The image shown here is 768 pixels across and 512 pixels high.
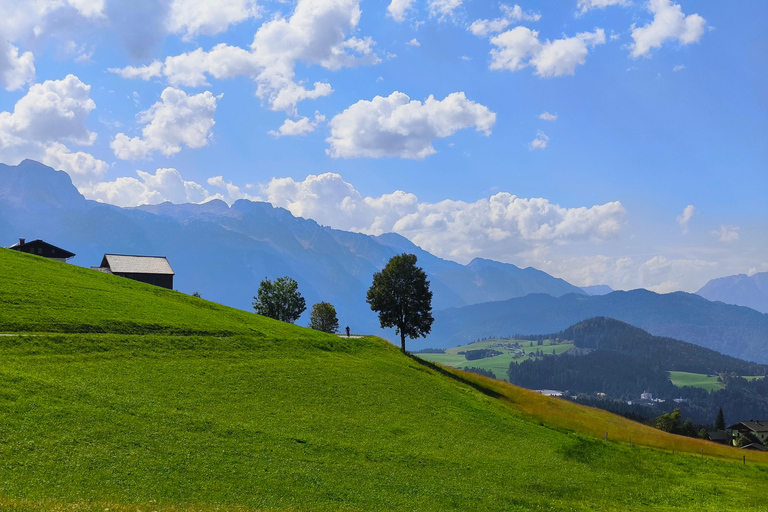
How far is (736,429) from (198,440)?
18386 cm

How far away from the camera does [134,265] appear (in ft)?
352

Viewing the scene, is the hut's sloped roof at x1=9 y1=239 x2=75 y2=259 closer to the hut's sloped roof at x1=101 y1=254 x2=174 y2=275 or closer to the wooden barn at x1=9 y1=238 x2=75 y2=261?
the wooden barn at x1=9 y1=238 x2=75 y2=261

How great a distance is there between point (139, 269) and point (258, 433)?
85.0 metres

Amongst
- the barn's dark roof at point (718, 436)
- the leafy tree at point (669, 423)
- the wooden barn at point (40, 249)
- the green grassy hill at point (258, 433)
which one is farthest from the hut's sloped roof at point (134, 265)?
the barn's dark roof at point (718, 436)

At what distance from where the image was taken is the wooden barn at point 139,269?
10362cm

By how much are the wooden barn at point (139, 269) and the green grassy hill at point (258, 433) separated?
122ft

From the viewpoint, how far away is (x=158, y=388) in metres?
38.0

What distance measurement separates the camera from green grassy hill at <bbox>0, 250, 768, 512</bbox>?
25.1 meters

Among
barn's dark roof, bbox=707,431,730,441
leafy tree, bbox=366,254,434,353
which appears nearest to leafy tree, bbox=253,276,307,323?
leafy tree, bbox=366,254,434,353

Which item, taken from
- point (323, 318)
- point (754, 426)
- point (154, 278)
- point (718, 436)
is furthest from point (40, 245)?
point (754, 426)

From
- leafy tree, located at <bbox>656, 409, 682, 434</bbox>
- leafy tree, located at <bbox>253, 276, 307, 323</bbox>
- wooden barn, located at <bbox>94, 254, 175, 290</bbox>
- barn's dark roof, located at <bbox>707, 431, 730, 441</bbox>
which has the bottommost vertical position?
barn's dark roof, located at <bbox>707, 431, 730, 441</bbox>

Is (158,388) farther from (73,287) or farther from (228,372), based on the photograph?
(73,287)

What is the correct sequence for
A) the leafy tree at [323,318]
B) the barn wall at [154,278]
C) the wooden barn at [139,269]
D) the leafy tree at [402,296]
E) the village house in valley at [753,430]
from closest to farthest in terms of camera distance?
the leafy tree at [402,296] → the wooden barn at [139,269] → the barn wall at [154,278] → the leafy tree at [323,318] → the village house in valley at [753,430]

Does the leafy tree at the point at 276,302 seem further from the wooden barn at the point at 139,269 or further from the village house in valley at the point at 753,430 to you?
the village house in valley at the point at 753,430
